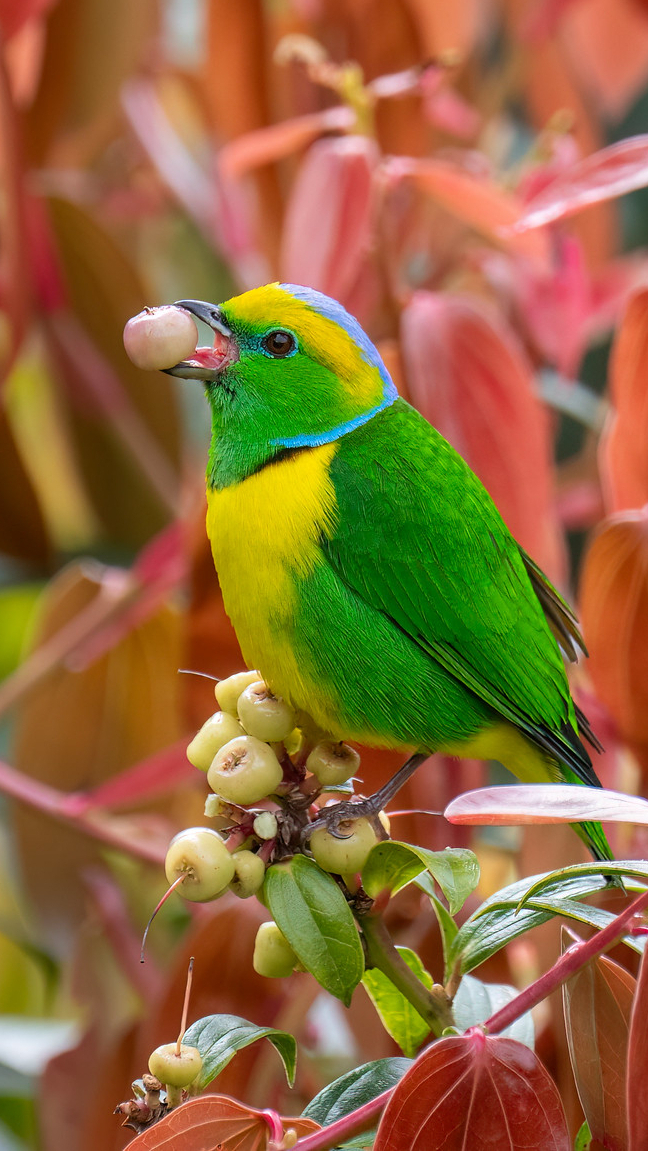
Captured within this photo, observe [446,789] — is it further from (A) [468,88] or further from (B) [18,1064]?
(A) [468,88]

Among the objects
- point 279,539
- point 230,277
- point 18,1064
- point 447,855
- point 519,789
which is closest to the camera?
point 519,789

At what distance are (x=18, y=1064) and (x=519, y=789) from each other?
2.82ft

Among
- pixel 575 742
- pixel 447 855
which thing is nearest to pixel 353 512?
pixel 575 742

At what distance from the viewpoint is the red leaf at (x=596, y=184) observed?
109 cm

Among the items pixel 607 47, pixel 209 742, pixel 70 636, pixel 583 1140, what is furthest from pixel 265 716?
pixel 607 47

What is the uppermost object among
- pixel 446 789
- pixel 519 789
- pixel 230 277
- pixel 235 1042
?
pixel 230 277

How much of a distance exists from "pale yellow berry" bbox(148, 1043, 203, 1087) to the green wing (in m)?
0.44

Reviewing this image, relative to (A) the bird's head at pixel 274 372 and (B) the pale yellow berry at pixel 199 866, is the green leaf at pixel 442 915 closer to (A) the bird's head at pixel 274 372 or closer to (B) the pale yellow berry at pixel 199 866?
(B) the pale yellow berry at pixel 199 866

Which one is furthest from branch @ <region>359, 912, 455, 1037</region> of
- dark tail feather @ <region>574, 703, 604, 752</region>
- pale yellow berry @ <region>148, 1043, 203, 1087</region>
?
dark tail feather @ <region>574, 703, 604, 752</region>

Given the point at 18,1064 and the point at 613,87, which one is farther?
the point at 613,87

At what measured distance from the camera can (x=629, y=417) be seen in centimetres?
109

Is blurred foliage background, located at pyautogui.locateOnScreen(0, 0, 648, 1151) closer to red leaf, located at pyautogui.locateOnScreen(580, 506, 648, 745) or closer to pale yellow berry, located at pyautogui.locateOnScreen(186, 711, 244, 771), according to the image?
red leaf, located at pyautogui.locateOnScreen(580, 506, 648, 745)

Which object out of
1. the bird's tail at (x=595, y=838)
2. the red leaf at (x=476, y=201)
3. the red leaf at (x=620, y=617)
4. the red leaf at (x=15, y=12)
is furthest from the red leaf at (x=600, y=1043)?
the red leaf at (x=15, y=12)

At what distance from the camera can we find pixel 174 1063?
27.2 inches
